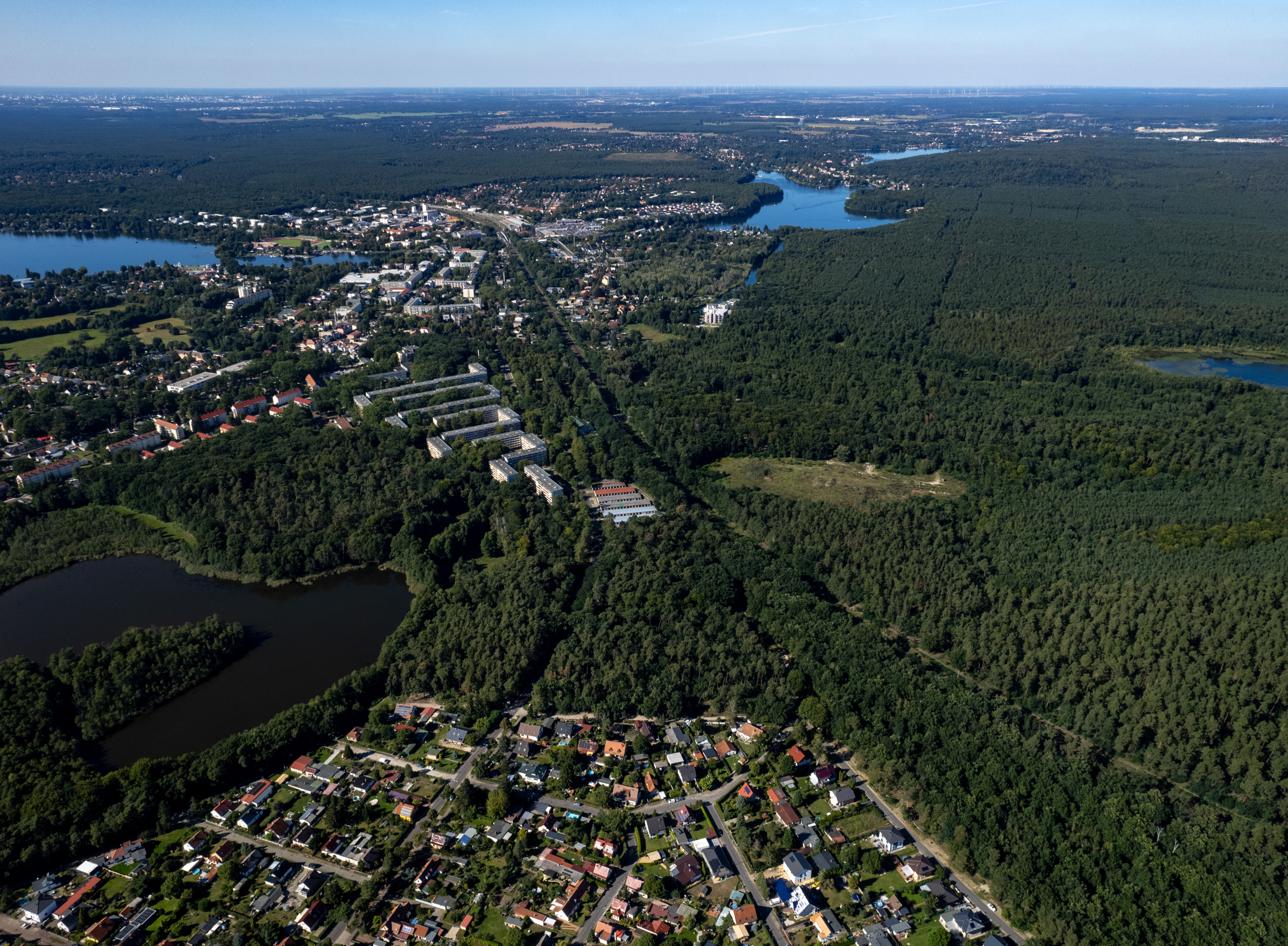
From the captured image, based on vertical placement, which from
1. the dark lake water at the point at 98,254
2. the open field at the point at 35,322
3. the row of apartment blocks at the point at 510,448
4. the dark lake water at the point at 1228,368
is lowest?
the row of apartment blocks at the point at 510,448

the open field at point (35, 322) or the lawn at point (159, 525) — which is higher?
the open field at point (35, 322)

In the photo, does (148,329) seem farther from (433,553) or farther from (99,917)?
(99,917)

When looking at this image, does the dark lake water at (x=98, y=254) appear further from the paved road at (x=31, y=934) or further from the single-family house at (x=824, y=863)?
the single-family house at (x=824, y=863)

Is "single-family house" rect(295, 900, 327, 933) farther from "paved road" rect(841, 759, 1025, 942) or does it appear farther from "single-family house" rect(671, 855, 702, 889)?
"paved road" rect(841, 759, 1025, 942)

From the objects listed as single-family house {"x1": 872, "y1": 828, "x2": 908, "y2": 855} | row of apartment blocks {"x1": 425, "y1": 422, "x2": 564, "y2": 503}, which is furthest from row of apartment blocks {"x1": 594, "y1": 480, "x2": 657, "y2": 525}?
single-family house {"x1": 872, "y1": 828, "x2": 908, "y2": 855}

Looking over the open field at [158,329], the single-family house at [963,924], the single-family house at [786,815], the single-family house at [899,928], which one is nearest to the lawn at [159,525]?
the single-family house at [786,815]

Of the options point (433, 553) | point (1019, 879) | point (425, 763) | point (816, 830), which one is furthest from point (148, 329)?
point (1019, 879)
